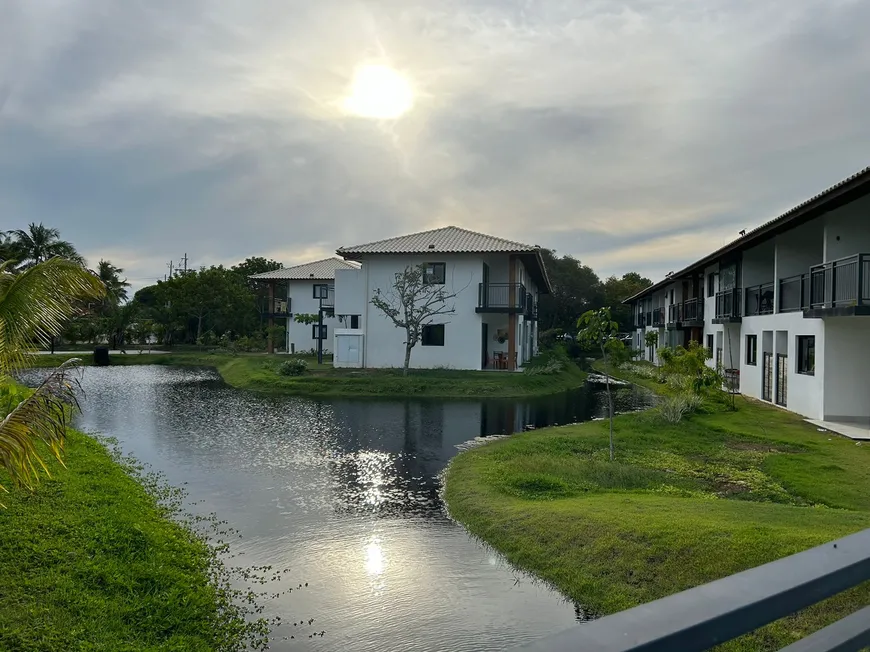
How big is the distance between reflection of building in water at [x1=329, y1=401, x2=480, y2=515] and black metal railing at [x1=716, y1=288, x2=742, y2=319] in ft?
35.9

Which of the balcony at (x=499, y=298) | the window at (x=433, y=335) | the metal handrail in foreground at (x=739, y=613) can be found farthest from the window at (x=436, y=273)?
the metal handrail in foreground at (x=739, y=613)

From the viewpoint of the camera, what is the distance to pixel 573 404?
76.0ft

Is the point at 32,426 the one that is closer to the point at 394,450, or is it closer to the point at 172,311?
the point at 394,450

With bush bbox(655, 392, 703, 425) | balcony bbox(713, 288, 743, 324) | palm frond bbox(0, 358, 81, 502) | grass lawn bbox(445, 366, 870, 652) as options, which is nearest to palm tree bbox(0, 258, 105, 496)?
palm frond bbox(0, 358, 81, 502)

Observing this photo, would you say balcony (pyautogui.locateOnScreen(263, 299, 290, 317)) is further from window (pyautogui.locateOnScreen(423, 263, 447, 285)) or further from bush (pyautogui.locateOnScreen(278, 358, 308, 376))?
window (pyautogui.locateOnScreen(423, 263, 447, 285))

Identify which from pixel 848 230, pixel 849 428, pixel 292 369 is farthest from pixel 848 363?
pixel 292 369

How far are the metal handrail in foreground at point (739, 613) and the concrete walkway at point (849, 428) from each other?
14.5 m

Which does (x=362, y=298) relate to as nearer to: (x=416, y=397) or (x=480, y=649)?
(x=416, y=397)

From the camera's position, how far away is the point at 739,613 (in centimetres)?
118

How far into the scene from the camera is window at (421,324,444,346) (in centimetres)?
3103

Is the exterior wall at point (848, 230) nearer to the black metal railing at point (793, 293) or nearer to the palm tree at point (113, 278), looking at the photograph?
the black metal railing at point (793, 293)

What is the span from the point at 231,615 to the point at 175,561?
129 centimetres

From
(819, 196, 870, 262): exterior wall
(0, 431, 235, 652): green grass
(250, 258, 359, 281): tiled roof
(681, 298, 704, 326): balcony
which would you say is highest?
(250, 258, 359, 281): tiled roof

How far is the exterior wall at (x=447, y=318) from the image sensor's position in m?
30.7
